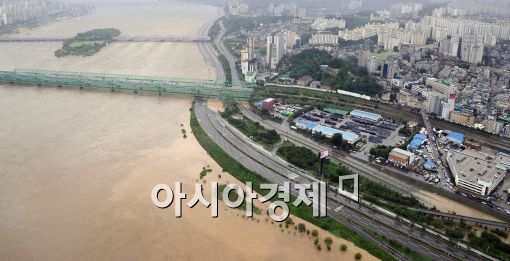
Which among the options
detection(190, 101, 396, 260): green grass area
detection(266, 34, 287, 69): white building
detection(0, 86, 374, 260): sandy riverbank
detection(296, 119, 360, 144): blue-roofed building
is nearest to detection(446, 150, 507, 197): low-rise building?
detection(296, 119, 360, 144): blue-roofed building

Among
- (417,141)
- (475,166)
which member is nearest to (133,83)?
(417,141)

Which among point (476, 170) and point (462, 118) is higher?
point (462, 118)

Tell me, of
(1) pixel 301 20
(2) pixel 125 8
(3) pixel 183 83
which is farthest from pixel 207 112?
(2) pixel 125 8

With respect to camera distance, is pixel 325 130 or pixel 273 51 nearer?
pixel 325 130

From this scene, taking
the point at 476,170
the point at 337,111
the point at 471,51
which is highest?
the point at 471,51

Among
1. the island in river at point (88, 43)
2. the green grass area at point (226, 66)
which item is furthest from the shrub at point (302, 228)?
the island in river at point (88, 43)

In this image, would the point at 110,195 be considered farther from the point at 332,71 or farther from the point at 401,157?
the point at 332,71

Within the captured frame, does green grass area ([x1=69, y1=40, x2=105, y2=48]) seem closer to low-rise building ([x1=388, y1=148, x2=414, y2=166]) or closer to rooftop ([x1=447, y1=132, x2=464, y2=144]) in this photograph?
low-rise building ([x1=388, y1=148, x2=414, y2=166])

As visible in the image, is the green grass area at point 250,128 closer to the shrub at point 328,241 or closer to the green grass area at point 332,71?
the shrub at point 328,241
